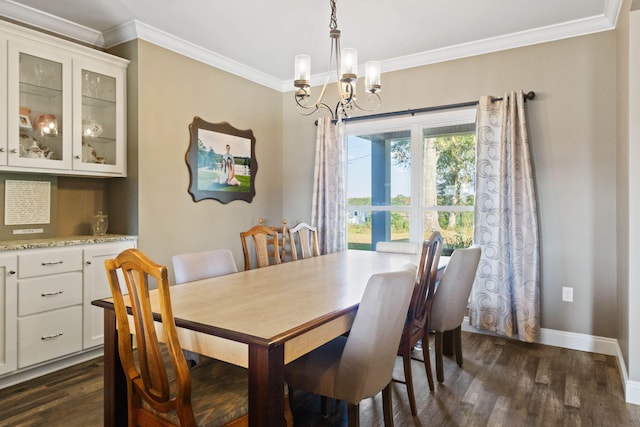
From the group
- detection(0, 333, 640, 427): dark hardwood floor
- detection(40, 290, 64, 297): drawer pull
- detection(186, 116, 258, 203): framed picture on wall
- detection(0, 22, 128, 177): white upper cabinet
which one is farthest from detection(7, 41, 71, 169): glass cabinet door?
detection(0, 333, 640, 427): dark hardwood floor

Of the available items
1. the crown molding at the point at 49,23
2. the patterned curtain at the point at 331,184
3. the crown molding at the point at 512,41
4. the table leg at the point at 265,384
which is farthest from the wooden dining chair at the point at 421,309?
the crown molding at the point at 49,23

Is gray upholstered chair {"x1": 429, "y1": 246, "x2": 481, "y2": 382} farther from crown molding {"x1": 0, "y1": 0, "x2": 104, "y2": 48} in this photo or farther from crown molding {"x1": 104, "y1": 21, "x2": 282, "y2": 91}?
crown molding {"x1": 0, "y1": 0, "x2": 104, "y2": 48}

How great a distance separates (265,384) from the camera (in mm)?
1293

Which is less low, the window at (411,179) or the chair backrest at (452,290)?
the window at (411,179)

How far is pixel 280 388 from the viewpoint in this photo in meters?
1.33

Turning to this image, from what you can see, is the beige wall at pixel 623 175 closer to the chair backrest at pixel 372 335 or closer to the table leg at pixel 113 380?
the chair backrest at pixel 372 335

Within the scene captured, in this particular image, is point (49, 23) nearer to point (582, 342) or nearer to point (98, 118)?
point (98, 118)

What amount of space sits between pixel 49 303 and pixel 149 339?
75.5 inches

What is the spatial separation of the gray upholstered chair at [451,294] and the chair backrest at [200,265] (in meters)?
1.31

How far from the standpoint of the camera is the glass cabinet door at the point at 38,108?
2.81 meters

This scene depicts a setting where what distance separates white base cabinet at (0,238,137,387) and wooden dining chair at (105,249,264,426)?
1595mm

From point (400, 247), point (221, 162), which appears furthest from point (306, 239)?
point (221, 162)

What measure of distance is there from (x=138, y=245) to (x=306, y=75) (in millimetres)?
1994

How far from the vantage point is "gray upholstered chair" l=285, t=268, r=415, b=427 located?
5.22 ft
